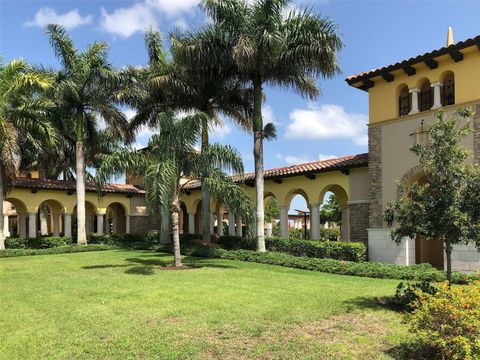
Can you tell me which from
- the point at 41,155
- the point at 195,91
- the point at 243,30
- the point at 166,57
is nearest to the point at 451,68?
the point at 243,30

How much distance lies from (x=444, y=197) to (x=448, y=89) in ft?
31.1

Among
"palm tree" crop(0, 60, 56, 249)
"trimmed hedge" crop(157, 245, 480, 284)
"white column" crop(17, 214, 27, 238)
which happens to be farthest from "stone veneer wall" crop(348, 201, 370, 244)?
"white column" crop(17, 214, 27, 238)

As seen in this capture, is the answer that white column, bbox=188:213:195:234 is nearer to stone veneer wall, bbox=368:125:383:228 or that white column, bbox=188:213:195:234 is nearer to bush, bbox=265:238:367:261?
bush, bbox=265:238:367:261

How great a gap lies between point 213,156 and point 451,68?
8.89 meters

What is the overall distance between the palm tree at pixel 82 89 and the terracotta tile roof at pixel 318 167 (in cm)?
843

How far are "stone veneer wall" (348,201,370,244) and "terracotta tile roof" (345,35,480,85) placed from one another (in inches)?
200

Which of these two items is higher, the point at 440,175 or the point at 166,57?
the point at 166,57

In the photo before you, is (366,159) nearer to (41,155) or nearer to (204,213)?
(204,213)

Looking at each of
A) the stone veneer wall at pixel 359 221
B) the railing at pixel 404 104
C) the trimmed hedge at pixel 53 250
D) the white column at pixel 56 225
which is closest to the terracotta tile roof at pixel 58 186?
the white column at pixel 56 225

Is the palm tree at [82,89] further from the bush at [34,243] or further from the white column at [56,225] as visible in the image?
the white column at [56,225]

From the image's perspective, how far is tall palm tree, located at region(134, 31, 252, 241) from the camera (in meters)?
20.4

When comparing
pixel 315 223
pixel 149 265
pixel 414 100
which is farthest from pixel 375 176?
pixel 149 265

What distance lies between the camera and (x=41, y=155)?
2689 cm

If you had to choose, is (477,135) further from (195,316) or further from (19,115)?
(19,115)
